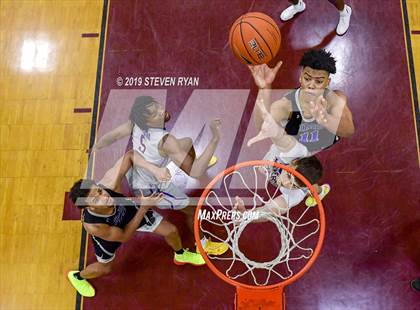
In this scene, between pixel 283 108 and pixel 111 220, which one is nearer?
pixel 111 220

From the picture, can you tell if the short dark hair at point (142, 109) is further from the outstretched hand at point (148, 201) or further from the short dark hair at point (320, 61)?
the short dark hair at point (320, 61)

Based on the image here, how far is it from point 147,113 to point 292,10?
7.06ft

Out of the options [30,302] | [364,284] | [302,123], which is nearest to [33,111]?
[30,302]

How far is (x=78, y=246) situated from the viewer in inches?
161

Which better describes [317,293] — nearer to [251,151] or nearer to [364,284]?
[364,284]

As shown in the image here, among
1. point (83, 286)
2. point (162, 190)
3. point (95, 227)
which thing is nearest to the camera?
point (95, 227)

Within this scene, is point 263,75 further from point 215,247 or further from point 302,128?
point 215,247

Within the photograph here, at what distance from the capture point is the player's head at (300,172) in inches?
136

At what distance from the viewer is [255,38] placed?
3.85 metres

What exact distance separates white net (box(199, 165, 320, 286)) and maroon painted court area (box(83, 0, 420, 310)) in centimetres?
14

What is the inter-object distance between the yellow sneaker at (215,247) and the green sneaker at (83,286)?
1007 millimetres

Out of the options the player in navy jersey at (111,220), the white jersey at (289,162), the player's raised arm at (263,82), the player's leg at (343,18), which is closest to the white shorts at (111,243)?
the player in navy jersey at (111,220)

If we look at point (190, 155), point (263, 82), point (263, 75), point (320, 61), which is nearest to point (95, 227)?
point (190, 155)

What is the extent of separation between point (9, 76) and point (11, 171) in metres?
1.03
